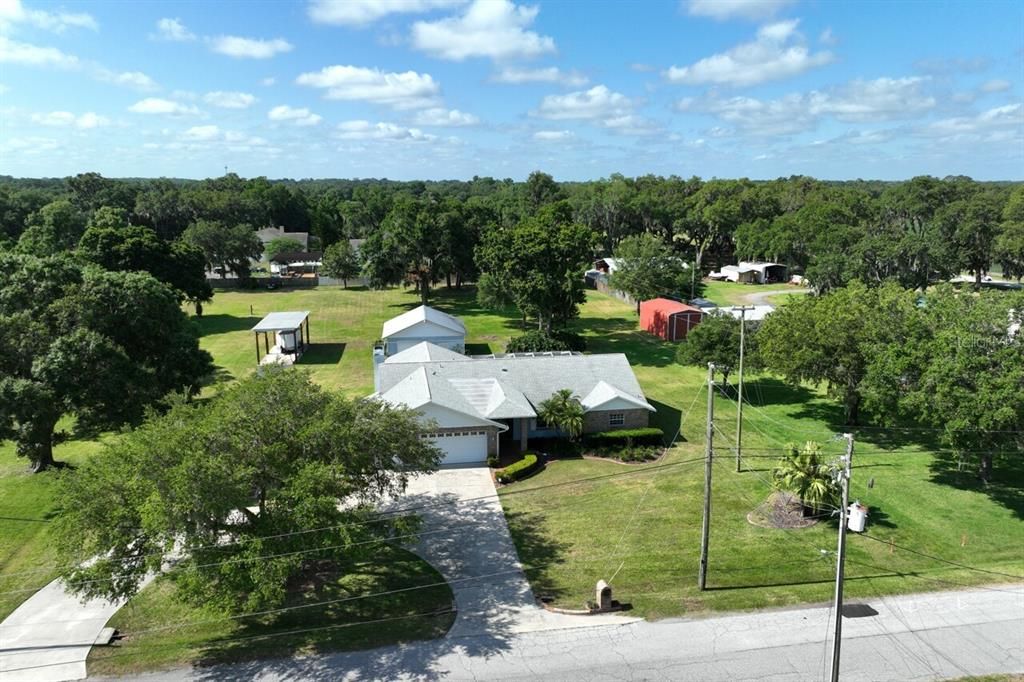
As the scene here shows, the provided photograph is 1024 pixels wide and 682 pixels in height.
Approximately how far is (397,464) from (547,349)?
90.5 feet

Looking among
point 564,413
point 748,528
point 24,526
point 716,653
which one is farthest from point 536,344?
point 716,653

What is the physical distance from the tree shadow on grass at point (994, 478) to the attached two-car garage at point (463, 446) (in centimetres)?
1984

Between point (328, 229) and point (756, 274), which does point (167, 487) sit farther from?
point (328, 229)

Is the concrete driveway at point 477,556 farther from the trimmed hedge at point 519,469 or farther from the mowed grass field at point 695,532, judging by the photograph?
the mowed grass field at point 695,532

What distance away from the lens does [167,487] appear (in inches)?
679

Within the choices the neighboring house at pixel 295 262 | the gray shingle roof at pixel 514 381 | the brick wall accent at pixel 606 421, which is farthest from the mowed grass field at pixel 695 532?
the neighboring house at pixel 295 262

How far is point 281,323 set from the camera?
51.4 m

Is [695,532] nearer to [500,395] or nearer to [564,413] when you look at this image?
[564,413]

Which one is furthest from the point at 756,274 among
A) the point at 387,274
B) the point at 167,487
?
the point at 167,487

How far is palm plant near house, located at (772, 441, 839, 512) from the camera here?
24625mm

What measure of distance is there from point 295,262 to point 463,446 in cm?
8453

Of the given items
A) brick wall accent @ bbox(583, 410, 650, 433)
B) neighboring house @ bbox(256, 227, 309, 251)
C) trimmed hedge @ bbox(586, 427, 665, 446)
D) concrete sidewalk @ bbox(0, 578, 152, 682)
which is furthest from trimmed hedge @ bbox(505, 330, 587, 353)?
neighboring house @ bbox(256, 227, 309, 251)

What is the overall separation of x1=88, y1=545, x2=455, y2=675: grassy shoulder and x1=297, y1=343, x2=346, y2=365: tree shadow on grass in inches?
1178

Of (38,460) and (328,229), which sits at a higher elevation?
(328,229)
